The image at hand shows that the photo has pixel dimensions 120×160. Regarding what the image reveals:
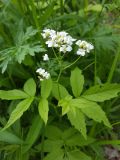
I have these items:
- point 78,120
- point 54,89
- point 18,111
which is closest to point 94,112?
point 78,120

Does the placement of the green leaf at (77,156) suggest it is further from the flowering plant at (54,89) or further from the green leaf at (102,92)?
the green leaf at (102,92)

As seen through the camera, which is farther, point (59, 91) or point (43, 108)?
point (59, 91)

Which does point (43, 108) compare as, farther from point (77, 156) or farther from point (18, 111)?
point (77, 156)

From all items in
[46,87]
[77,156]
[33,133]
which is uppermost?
[46,87]

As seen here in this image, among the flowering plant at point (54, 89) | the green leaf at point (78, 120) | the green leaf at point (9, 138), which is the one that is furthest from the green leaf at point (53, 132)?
the green leaf at point (78, 120)

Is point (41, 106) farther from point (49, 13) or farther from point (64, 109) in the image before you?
point (49, 13)

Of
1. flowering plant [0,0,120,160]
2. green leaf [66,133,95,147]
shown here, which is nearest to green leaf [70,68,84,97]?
flowering plant [0,0,120,160]

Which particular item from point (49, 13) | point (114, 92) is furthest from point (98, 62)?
point (114, 92)
